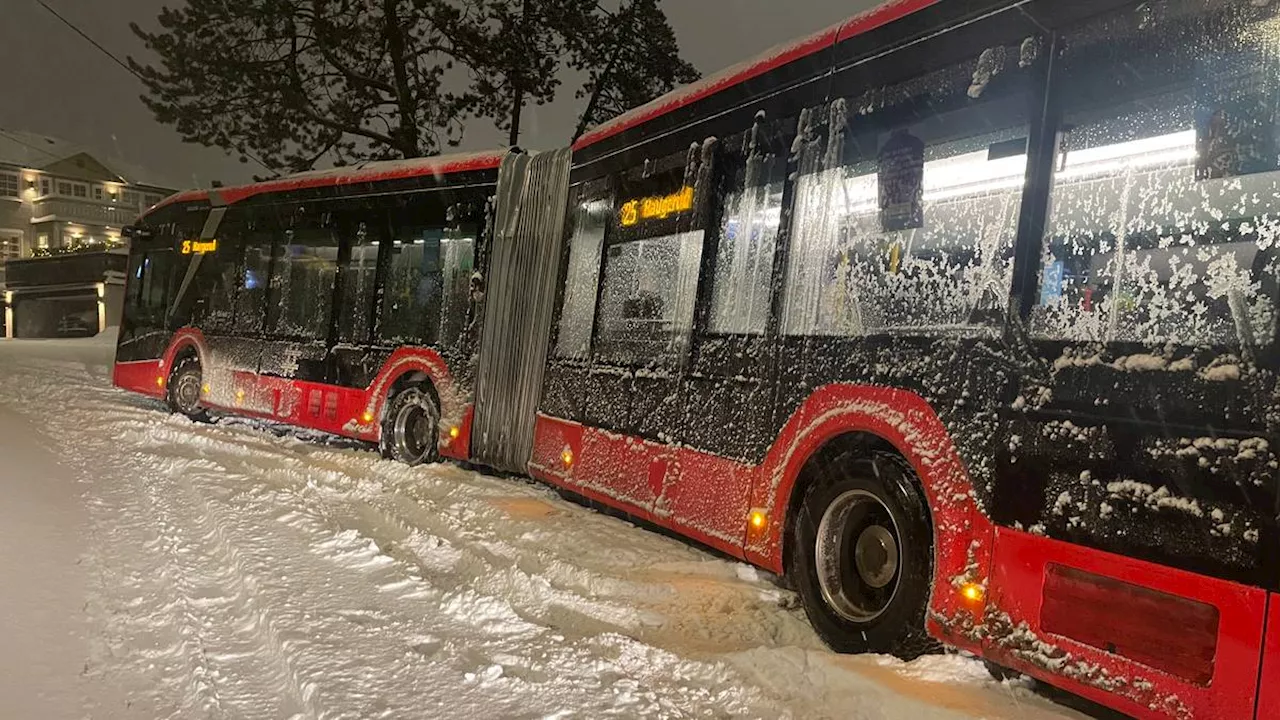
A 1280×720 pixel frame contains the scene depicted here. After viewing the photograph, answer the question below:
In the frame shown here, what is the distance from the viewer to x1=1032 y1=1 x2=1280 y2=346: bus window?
7.84ft

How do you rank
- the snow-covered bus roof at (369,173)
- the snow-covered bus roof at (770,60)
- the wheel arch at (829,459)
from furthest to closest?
1. the snow-covered bus roof at (369,173)
2. the snow-covered bus roof at (770,60)
3. the wheel arch at (829,459)

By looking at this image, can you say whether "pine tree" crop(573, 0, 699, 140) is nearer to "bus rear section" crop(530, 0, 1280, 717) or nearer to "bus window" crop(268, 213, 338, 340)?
"bus window" crop(268, 213, 338, 340)

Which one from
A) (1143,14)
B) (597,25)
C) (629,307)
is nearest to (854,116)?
(1143,14)

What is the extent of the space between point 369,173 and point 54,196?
174ft

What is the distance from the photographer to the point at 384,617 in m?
3.69

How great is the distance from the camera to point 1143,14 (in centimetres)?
269

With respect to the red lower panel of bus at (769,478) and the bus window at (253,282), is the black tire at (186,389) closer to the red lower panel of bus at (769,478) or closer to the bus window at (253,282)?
the bus window at (253,282)

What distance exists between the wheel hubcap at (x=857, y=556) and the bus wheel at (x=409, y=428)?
5.27 metres

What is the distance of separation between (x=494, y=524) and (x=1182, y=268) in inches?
177

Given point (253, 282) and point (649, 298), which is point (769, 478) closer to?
point (649, 298)

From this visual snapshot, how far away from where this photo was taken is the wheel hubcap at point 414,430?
26.7 ft

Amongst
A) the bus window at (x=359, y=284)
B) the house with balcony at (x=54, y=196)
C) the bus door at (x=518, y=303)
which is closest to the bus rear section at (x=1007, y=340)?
the bus door at (x=518, y=303)

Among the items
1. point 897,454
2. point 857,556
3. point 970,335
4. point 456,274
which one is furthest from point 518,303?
point 970,335

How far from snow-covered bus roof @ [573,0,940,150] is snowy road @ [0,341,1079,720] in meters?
2.98
